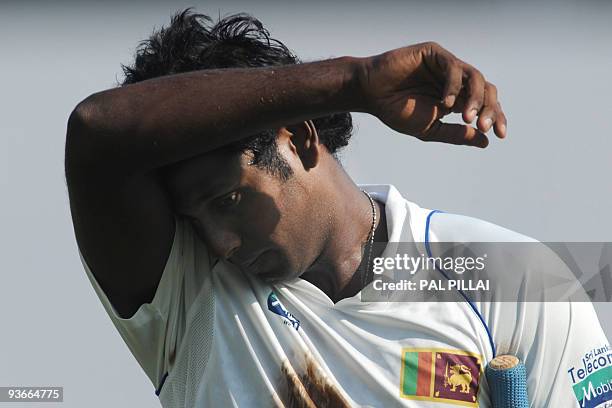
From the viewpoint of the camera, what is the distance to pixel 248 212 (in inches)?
76.0

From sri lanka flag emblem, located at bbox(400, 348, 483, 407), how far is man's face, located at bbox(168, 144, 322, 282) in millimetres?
254

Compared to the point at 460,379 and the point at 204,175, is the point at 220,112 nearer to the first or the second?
the point at 204,175

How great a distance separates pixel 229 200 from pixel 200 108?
0.27 metres

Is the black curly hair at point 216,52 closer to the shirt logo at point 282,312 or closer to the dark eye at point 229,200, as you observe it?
the dark eye at point 229,200

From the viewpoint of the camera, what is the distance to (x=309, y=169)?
6.67ft

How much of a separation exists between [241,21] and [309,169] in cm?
32

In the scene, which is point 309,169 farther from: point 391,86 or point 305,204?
point 391,86

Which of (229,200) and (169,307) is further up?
(229,200)

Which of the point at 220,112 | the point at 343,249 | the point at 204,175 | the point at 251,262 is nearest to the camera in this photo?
the point at 220,112

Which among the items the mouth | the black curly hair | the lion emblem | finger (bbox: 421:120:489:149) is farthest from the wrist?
the lion emblem

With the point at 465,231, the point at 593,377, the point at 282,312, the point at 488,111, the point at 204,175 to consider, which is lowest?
the point at 593,377

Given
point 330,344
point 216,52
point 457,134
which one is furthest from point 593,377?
point 216,52

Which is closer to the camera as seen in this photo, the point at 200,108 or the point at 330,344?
the point at 200,108

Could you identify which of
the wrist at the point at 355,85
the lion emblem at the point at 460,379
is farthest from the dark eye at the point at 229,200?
the lion emblem at the point at 460,379
